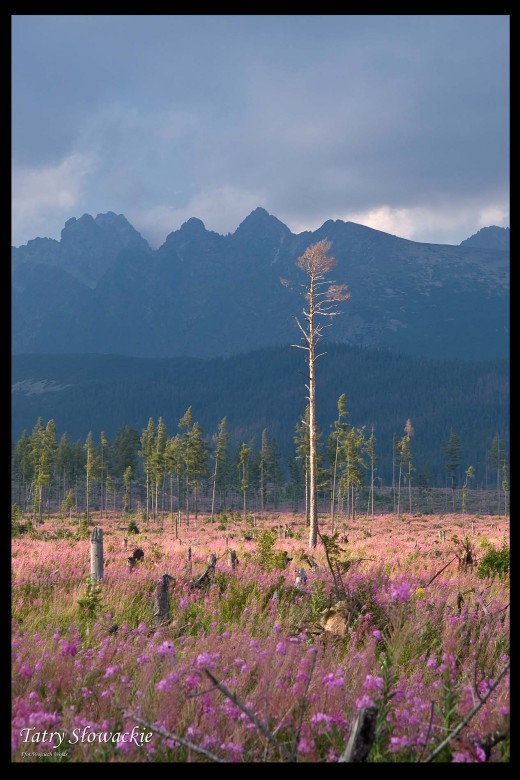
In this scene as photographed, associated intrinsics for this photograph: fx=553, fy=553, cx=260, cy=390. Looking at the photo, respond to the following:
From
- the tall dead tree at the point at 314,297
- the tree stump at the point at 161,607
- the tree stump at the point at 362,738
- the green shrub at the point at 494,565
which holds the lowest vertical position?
the green shrub at the point at 494,565

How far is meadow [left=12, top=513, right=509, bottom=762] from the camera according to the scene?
10.4ft

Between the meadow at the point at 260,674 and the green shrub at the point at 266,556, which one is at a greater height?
the meadow at the point at 260,674

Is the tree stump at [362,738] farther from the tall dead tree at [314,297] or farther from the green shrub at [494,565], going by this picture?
the tall dead tree at [314,297]

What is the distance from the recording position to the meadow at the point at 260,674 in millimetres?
3162

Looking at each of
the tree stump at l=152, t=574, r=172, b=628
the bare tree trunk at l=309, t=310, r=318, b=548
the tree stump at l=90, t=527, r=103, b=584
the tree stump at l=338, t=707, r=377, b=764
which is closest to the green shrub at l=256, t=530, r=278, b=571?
the tree stump at l=90, t=527, r=103, b=584

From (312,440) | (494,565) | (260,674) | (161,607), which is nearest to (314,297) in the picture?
(312,440)

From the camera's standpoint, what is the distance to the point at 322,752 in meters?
3.29

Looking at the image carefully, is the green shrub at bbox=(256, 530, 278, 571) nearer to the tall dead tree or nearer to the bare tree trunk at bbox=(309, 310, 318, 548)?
the bare tree trunk at bbox=(309, 310, 318, 548)

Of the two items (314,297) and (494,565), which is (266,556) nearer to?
(494,565)

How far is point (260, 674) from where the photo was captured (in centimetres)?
433

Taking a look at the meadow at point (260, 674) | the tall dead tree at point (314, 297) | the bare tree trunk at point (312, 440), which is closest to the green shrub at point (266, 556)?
the meadow at point (260, 674)
